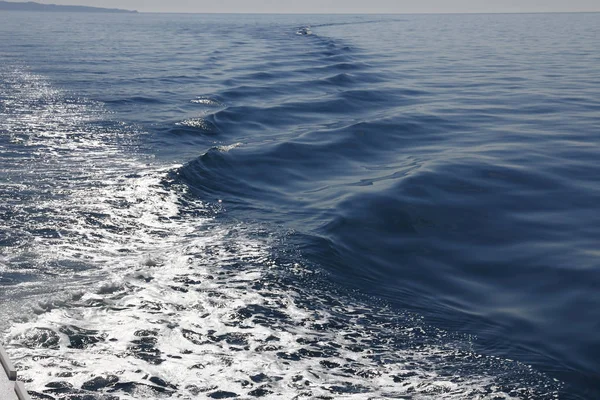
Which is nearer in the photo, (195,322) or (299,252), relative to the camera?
(195,322)

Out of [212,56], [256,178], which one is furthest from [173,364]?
[212,56]

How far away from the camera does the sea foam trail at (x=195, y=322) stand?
17.2 ft

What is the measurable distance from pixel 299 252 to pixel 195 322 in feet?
Answer: 7.65

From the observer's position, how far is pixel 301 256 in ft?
26.4

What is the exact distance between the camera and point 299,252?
8172 mm

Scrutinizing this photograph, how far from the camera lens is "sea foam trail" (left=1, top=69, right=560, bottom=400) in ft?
17.2

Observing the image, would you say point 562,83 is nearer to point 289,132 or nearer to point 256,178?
point 289,132

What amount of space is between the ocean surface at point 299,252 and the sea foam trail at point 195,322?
0.09ft

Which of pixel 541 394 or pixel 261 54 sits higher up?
pixel 261 54

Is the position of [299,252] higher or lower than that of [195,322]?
higher

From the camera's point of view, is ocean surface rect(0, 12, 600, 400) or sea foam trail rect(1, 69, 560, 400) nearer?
sea foam trail rect(1, 69, 560, 400)

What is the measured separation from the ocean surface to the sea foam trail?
0.09 ft

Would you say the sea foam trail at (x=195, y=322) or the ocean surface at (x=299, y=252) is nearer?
the sea foam trail at (x=195, y=322)

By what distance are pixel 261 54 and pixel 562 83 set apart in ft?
65.9
